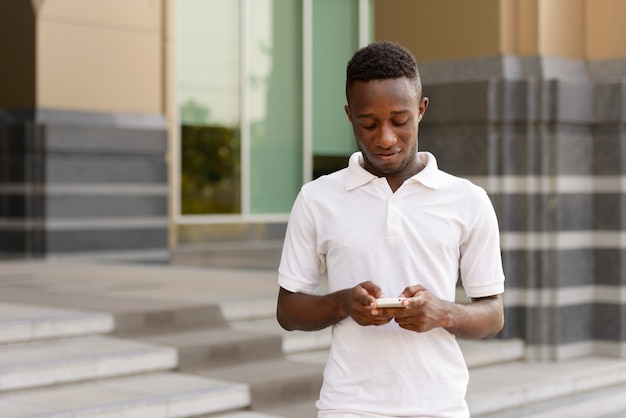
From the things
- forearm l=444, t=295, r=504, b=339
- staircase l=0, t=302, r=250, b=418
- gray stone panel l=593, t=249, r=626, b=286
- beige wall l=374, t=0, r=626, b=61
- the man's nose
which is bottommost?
staircase l=0, t=302, r=250, b=418

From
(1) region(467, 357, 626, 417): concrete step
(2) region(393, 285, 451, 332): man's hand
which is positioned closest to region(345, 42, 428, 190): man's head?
(2) region(393, 285, 451, 332): man's hand

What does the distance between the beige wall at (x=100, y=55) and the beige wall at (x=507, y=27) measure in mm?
5626

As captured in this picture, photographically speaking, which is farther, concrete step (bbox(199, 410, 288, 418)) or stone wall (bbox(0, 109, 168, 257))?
stone wall (bbox(0, 109, 168, 257))

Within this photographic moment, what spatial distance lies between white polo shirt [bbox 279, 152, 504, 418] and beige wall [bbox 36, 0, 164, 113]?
11.9 metres

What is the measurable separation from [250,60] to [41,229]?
570 centimetres

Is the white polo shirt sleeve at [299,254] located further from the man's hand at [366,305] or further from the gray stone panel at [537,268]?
the gray stone panel at [537,268]

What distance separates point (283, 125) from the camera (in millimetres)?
18797

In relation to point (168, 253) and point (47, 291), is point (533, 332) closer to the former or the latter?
point (47, 291)

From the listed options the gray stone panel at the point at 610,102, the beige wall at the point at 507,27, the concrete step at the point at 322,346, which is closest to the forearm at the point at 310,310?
the concrete step at the point at 322,346

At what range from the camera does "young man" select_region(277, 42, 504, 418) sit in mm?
2557

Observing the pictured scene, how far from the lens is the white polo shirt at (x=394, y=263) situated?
8.50ft

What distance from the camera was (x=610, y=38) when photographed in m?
9.66

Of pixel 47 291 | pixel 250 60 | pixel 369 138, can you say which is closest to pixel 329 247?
pixel 369 138

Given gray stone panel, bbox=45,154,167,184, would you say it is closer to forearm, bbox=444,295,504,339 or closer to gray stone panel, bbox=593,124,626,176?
gray stone panel, bbox=593,124,626,176
